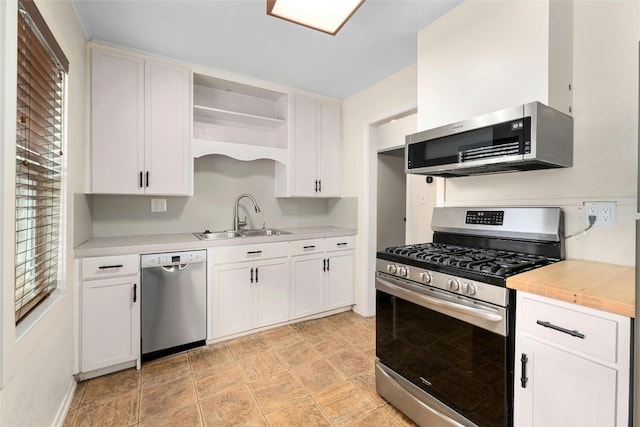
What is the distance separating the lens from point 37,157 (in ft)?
4.52

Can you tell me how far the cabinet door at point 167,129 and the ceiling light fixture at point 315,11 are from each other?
134 centimetres

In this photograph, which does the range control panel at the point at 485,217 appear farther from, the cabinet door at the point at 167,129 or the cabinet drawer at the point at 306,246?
the cabinet door at the point at 167,129

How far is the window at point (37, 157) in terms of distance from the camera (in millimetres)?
1188

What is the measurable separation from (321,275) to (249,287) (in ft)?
2.57

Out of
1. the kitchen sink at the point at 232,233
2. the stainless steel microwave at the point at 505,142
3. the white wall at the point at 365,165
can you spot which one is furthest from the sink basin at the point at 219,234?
the stainless steel microwave at the point at 505,142

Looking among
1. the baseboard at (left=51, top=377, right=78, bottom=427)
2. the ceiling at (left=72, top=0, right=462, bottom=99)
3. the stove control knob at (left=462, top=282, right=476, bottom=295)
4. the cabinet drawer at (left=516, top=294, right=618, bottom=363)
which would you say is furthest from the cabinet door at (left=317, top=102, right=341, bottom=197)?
the baseboard at (left=51, top=377, right=78, bottom=427)

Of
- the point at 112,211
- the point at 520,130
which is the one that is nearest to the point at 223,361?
the point at 112,211

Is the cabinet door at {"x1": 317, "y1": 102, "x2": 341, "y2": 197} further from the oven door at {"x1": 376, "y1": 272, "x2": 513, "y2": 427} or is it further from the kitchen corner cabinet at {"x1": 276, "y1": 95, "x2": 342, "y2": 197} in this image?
the oven door at {"x1": 376, "y1": 272, "x2": 513, "y2": 427}

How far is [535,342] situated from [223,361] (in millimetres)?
2052

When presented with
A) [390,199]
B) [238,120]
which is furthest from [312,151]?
[390,199]

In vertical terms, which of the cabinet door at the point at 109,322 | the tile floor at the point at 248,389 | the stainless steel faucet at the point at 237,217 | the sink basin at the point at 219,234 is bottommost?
the tile floor at the point at 248,389

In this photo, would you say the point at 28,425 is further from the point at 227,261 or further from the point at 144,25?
the point at 144,25

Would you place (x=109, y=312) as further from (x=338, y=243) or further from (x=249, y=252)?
(x=338, y=243)

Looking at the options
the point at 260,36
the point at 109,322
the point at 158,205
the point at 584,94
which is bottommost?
the point at 109,322
